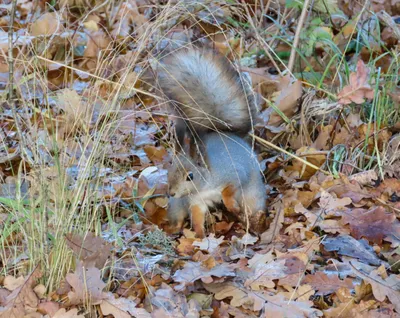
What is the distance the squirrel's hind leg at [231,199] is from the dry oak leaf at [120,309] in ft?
3.48

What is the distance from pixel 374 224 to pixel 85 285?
1.34 meters

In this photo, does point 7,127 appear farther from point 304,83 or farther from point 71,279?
point 71,279

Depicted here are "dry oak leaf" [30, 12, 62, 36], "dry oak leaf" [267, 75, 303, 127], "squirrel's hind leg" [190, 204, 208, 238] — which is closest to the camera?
"squirrel's hind leg" [190, 204, 208, 238]

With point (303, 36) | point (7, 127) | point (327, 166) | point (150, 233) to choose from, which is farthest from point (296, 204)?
point (7, 127)

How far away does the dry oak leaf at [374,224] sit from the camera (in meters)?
3.23

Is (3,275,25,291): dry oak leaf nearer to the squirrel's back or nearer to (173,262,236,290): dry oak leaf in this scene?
(173,262,236,290): dry oak leaf

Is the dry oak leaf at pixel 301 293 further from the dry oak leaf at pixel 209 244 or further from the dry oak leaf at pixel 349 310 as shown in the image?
the dry oak leaf at pixel 209 244

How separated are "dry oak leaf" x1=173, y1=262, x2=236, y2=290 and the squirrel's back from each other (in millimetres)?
871

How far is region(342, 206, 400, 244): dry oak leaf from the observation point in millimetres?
3230

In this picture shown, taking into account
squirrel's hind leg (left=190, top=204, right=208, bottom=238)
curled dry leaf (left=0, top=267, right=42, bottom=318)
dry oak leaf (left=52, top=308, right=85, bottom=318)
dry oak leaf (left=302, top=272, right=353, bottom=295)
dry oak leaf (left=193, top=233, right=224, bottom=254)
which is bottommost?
squirrel's hind leg (left=190, top=204, right=208, bottom=238)

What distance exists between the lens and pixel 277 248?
3254mm

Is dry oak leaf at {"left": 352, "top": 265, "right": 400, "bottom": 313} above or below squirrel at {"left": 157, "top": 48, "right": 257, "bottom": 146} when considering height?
below

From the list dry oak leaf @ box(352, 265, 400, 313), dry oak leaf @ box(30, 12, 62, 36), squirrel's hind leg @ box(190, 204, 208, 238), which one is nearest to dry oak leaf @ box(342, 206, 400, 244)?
dry oak leaf @ box(352, 265, 400, 313)

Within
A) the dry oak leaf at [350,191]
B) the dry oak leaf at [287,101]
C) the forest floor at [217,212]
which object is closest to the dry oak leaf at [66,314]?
the forest floor at [217,212]
